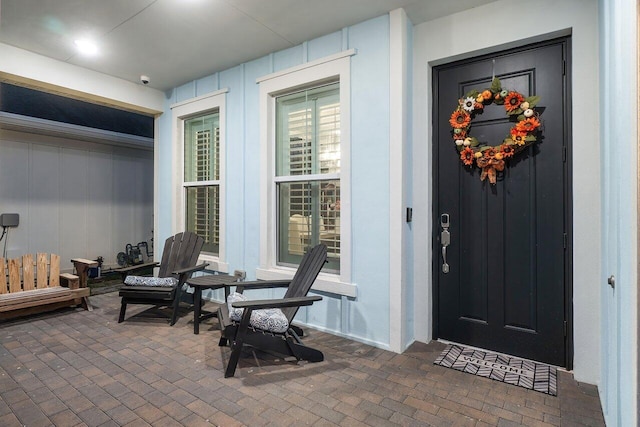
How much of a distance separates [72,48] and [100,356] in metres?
3.00

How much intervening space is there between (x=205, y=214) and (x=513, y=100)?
Result: 3.63 m

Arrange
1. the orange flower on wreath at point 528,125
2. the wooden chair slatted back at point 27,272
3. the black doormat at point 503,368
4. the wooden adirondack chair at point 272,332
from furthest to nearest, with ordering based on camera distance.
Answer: the wooden chair slatted back at point 27,272, the orange flower on wreath at point 528,125, the wooden adirondack chair at point 272,332, the black doormat at point 503,368

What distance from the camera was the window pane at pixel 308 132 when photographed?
10.7ft

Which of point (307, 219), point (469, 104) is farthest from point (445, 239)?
point (307, 219)

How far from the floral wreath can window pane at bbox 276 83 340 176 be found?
1.06 m

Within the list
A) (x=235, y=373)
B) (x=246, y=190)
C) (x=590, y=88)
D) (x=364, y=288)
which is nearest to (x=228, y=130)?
(x=246, y=190)

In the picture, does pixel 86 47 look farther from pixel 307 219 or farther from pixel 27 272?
pixel 307 219

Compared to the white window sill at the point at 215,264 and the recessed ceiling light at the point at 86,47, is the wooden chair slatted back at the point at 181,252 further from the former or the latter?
the recessed ceiling light at the point at 86,47

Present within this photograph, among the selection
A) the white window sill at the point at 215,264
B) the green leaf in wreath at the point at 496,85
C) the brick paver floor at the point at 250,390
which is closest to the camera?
the brick paver floor at the point at 250,390

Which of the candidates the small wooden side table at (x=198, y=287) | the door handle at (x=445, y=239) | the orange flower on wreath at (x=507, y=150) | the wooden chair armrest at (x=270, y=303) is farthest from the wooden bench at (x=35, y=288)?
the orange flower on wreath at (x=507, y=150)

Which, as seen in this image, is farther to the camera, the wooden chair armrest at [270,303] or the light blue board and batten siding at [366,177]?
the light blue board and batten siding at [366,177]

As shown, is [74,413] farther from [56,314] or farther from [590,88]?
[590,88]

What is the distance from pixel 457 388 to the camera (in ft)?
7.33

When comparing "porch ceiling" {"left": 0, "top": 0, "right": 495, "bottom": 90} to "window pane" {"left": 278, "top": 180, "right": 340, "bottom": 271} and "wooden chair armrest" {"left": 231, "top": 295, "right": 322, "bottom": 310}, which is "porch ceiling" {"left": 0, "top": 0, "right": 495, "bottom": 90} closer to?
"window pane" {"left": 278, "top": 180, "right": 340, "bottom": 271}
